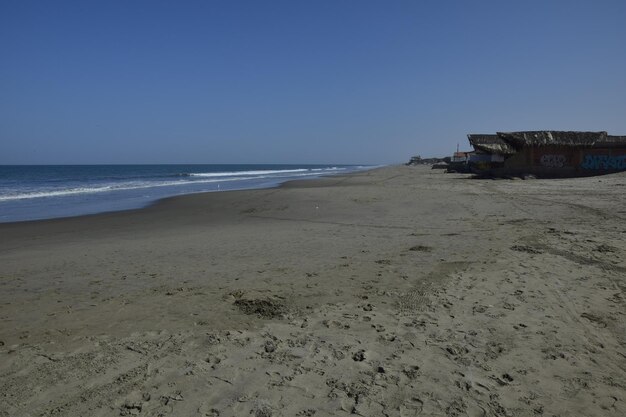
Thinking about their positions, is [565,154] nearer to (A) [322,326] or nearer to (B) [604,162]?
(B) [604,162]

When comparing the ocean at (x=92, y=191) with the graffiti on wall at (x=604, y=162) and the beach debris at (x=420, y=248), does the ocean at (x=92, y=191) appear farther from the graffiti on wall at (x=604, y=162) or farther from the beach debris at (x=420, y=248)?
the graffiti on wall at (x=604, y=162)

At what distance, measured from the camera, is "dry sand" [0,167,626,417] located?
3.22 m

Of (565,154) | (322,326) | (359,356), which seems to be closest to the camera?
(359,356)

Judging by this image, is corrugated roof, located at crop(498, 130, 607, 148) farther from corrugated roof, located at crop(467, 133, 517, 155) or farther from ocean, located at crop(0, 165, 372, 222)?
ocean, located at crop(0, 165, 372, 222)

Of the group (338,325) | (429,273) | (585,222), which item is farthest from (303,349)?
(585,222)

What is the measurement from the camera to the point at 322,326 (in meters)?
4.59

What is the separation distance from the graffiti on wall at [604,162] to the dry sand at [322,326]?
2667cm

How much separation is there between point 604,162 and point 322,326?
35.4m

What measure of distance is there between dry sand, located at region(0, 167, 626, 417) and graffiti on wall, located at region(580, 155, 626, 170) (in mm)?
26670

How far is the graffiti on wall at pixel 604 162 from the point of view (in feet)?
102

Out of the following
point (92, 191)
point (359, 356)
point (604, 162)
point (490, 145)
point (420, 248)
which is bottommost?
point (359, 356)

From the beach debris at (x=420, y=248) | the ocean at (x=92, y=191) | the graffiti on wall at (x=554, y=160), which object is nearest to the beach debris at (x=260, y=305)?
the beach debris at (x=420, y=248)

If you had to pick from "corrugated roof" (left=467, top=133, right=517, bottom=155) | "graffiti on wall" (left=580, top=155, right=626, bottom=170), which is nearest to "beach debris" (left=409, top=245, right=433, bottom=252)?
"graffiti on wall" (left=580, top=155, right=626, bottom=170)

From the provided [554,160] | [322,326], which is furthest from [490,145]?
[322,326]
